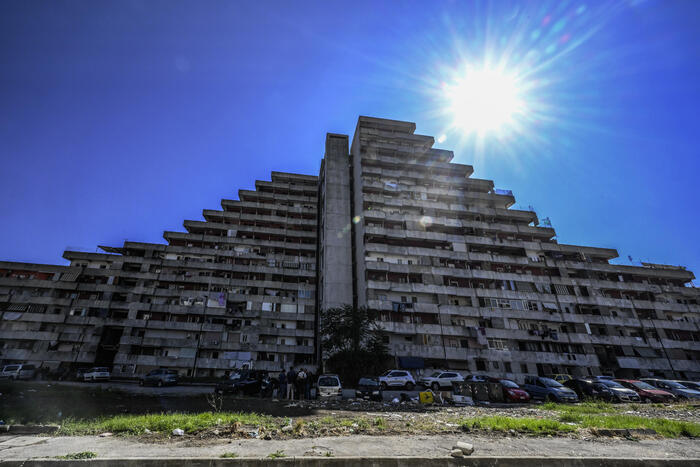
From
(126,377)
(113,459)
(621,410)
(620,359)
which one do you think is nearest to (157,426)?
(113,459)

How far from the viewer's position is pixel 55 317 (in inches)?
1612

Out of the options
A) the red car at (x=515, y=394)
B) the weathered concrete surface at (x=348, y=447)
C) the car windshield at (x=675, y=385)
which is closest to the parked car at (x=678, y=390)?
the car windshield at (x=675, y=385)

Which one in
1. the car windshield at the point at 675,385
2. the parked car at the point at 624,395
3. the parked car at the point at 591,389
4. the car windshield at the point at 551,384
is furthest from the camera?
the car windshield at the point at 675,385

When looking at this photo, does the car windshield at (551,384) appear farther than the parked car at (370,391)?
No

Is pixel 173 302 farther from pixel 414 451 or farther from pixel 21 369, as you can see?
pixel 414 451

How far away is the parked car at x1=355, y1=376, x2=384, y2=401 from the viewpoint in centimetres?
2023

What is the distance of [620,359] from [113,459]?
173ft

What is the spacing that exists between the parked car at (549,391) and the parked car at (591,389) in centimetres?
237

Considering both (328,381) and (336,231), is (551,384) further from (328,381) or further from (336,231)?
(336,231)

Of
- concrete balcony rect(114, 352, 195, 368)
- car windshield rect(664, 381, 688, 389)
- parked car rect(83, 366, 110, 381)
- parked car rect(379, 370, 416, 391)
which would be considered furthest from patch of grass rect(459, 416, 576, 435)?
concrete balcony rect(114, 352, 195, 368)

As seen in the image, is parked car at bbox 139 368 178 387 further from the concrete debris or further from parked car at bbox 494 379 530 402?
the concrete debris

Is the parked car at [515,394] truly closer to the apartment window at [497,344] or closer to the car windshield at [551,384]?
the car windshield at [551,384]

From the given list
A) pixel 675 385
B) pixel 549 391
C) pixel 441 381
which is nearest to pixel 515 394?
pixel 549 391

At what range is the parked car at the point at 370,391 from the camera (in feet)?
66.4
